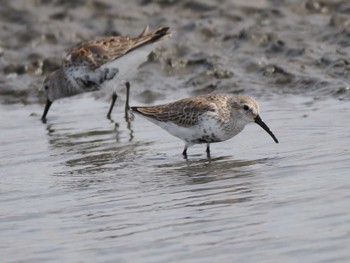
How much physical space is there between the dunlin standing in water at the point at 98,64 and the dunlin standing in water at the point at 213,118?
10.1 feet

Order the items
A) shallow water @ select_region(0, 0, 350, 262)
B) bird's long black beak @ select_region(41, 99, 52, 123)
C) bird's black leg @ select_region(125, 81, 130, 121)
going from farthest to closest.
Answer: bird's long black beak @ select_region(41, 99, 52, 123), bird's black leg @ select_region(125, 81, 130, 121), shallow water @ select_region(0, 0, 350, 262)

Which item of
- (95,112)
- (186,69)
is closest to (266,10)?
(186,69)

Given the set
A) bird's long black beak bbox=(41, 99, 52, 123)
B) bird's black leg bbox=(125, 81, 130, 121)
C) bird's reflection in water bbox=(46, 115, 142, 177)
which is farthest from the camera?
bird's long black beak bbox=(41, 99, 52, 123)

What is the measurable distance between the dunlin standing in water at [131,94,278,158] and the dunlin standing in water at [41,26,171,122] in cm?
307

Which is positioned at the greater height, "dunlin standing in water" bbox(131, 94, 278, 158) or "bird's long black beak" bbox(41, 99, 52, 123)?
"dunlin standing in water" bbox(131, 94, 278, 158)

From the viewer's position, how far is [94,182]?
31.1ft

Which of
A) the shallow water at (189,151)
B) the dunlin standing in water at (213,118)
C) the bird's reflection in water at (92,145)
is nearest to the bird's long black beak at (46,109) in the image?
the shallow water at (189,151)

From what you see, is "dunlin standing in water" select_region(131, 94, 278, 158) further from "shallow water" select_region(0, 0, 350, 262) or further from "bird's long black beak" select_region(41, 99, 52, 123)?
"bird's long black beak" select_region(41, 99, 52, 123)

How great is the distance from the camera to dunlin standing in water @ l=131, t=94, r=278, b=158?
10219 mm

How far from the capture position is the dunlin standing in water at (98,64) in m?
13.6

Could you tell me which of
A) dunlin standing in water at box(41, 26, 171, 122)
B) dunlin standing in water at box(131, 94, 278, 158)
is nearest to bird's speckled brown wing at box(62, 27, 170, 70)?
dunlin standing in water at box(41, 26, 171, 122)

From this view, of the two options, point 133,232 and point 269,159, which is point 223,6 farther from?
point 133,232

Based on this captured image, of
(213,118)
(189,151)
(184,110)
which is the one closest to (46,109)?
(189,151)

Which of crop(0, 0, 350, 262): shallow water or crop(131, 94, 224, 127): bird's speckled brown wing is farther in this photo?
crop(131, 94, 224, 127): bird's speckled brown wing
